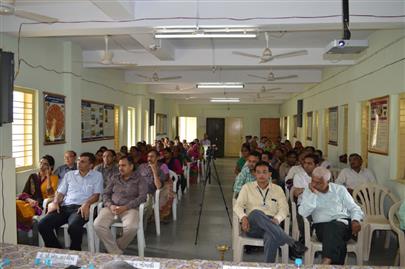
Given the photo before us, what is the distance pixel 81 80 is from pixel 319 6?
459 centimetres

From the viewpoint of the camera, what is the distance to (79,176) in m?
4.68

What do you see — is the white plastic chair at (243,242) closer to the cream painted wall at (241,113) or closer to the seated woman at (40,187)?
the seated woman at (40,187)

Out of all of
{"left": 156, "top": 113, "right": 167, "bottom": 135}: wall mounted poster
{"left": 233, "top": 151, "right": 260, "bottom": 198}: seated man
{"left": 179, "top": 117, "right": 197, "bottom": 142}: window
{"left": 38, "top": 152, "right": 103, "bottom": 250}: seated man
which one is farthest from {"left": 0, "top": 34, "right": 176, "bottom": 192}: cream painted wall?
{"left": 179, "top": 117, "right": 197, "bottom": 142}: window

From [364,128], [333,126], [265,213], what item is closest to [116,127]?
[333,126]

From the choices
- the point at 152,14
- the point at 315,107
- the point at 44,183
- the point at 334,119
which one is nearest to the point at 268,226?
the point at 152,14

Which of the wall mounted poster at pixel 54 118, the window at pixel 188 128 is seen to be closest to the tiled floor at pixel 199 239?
the wall mounted poster at pixel 54 118

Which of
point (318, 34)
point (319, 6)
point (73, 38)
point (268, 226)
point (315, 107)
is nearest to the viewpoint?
point (268, 226)

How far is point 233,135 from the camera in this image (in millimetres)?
19234

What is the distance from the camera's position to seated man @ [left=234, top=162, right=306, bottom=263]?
3.61 m

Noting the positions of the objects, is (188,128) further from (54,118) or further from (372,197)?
(372,197)

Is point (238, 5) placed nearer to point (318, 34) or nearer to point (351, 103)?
point (318, 34)

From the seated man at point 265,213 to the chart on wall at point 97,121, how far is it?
14.6 feet

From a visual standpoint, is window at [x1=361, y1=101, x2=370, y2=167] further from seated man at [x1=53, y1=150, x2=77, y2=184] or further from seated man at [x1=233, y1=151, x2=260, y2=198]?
seated man at [x1=53, y1=150, x2=77, y2=184]

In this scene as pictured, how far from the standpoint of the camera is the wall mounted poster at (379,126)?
545 cm
